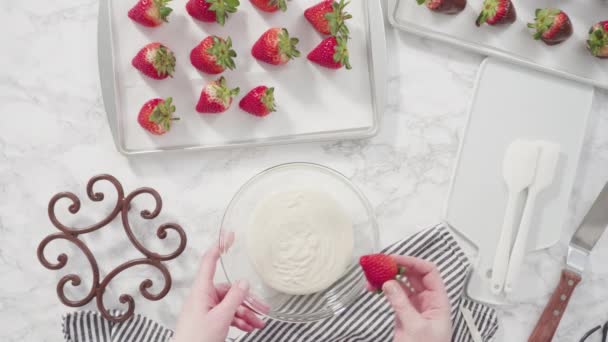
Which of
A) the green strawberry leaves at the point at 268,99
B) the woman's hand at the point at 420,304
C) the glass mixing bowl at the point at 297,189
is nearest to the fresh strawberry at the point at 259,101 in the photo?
the green strawberry leaves at the point at 268,99

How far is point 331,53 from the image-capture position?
992 mm

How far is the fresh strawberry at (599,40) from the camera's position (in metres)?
0.99

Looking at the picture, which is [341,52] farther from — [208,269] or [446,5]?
[208,269]

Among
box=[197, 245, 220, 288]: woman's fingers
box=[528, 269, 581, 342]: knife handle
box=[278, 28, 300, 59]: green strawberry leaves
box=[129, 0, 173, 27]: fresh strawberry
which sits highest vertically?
box=[129, 0, 173, 27]: fresh strawberry

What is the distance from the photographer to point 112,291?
1.06 m

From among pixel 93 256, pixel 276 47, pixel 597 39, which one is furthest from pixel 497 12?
pixel 93 256

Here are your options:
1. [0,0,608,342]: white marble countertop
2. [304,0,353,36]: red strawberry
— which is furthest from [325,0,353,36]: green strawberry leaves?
[0,0,608,342]: white marble countertop

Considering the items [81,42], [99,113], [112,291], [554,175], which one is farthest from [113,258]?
[554,175]

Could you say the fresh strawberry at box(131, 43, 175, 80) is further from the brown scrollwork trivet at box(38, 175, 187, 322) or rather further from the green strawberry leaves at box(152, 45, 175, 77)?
the brown scrollwork trivet at box(38, 175, 187, 322)

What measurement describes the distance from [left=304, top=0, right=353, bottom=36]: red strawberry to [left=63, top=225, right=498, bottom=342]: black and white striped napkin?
380 millimetres

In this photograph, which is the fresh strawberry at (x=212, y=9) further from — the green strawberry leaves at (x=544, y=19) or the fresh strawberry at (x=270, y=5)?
the green strawberry leaves at (x=544, y=19)

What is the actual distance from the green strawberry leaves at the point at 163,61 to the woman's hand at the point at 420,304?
0.48 m

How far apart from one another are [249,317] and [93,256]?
0.95 ft

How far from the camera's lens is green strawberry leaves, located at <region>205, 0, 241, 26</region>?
0.97 metres
